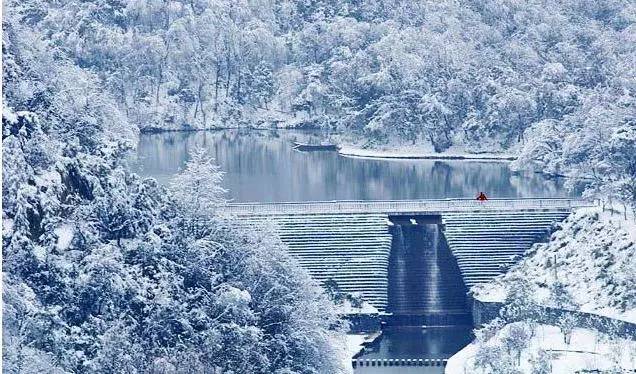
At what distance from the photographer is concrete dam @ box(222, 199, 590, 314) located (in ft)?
154

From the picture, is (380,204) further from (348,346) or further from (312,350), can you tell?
(312,350)

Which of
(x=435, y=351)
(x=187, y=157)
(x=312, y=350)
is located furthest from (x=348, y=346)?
(x=187, y=157)

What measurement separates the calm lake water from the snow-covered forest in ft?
8.17

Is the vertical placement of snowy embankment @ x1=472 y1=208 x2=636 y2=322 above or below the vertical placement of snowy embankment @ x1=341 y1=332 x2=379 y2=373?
above

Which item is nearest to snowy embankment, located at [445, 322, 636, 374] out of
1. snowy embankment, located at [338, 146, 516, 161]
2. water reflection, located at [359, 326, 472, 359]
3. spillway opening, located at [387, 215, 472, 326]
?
water reflection, located at [359, 326, 472, 359]

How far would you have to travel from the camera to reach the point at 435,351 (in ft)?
143

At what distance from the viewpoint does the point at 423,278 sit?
47.6 metres

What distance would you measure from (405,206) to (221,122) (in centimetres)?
3846

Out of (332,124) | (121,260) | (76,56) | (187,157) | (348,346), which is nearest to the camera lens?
(121,260)

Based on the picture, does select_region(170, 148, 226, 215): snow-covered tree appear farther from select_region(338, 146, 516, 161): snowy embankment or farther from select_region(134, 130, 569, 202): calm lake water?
select_region(338, 146, 516, 161): snowy embankment

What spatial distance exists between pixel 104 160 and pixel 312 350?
27.6ft

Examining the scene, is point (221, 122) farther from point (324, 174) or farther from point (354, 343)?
point (354, 343)

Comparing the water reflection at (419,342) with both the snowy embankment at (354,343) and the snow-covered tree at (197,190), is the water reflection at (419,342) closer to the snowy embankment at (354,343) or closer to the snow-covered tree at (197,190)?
the snowy embankment at (354,343)

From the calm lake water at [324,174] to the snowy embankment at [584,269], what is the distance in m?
11.3
